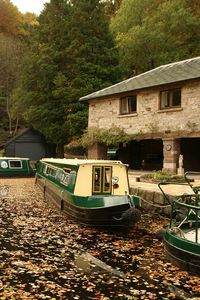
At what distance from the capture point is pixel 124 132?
2431 centimetres

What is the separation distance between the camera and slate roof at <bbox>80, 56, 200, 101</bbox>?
21.4m

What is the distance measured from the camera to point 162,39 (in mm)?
36375

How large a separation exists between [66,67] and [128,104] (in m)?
12.7

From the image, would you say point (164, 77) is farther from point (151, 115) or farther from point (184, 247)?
point (184, 247)

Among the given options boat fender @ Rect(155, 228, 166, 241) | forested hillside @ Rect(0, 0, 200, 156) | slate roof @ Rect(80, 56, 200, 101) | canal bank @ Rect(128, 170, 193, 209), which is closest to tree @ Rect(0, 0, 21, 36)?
forested hillside @ Rect(0, 0, 200, 156)

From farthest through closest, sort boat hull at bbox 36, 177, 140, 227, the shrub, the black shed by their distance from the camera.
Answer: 1. the black shed
2. the shrub
3. boat hull at bbox 36, 177, 140, 227

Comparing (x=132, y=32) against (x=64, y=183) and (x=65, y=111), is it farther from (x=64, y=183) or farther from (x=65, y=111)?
(x=64, y=183)

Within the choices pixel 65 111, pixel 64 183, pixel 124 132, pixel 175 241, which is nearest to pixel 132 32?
pixel 65 111

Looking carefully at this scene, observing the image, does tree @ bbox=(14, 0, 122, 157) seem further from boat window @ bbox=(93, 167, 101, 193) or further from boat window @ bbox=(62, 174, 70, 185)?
boat window @ bbox=(93, 167, 101, 193)

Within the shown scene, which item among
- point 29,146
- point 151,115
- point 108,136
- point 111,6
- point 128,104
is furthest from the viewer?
point 111,6

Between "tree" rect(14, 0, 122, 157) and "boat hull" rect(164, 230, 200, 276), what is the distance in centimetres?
2378

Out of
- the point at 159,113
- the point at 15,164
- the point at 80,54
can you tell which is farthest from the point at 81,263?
the point at 80,54

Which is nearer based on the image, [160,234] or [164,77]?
[160,234]

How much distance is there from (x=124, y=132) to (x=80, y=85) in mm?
10797
